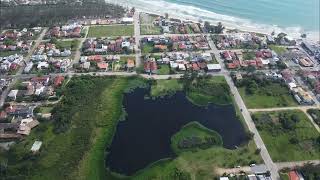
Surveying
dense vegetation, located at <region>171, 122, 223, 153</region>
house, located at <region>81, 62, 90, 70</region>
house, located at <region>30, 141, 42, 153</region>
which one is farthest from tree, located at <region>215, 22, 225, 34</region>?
house, located at <region>30, 141, 42, 153</region>

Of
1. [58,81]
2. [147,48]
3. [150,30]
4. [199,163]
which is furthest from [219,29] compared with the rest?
[199,163]

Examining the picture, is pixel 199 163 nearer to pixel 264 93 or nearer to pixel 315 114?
pixel 264 93

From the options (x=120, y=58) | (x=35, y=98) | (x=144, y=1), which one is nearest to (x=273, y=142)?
(x=120, y=58)

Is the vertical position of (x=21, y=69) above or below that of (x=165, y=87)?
above

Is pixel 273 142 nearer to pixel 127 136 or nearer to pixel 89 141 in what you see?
pixel 127 136

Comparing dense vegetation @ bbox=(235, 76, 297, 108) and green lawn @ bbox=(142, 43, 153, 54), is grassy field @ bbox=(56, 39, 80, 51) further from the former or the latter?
dense vegetation @ bbox=(235, 76, 297, 108)
